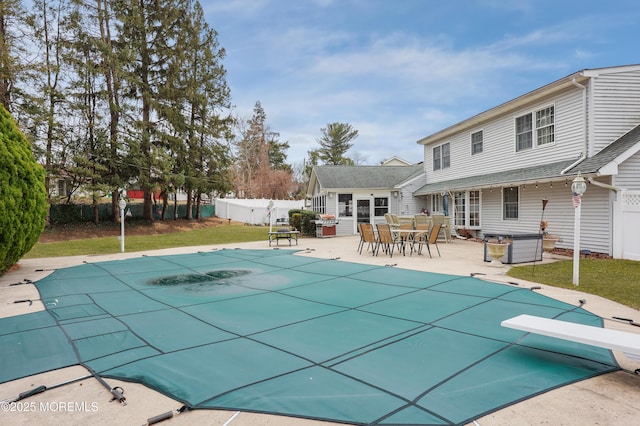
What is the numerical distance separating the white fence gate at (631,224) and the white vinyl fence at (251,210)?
72.7ft

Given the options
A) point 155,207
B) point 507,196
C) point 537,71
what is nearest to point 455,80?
point 537,71

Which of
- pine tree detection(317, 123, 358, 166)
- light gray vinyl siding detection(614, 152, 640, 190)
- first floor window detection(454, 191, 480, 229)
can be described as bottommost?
first floor window detection(454, 191, 480, 229)

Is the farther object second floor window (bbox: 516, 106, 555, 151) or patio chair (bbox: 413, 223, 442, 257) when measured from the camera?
second floor window (bbox: 516, 106, 555, 151)

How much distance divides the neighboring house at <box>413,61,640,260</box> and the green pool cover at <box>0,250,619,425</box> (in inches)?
210

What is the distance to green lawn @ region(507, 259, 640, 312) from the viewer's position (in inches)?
225

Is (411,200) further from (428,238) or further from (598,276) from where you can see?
(598,276)

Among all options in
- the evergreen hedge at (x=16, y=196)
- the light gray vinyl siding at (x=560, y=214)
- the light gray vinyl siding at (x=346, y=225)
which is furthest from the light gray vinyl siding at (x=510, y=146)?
the evergreen hedge at (x=16, y=196)

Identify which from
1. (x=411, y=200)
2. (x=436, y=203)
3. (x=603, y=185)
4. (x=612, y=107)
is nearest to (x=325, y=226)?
(x=411, y=200)

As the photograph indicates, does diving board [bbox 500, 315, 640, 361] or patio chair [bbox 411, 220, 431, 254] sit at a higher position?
patio chair [bbox 411, 220, 431, 254]

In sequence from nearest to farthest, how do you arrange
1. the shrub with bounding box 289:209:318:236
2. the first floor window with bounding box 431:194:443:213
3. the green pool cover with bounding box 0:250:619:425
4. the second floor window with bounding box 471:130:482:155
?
the green pool cover with bounding box 0:250:619:425 < the second floor window with bounding box 471:130:482:155 < the first floor window with bounding box 431:194:443:213 < the shrub with bounding box 289:209:318:236

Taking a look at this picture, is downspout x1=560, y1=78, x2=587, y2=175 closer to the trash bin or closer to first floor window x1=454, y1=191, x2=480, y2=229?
the trash bin

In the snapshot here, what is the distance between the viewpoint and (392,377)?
2.88 m

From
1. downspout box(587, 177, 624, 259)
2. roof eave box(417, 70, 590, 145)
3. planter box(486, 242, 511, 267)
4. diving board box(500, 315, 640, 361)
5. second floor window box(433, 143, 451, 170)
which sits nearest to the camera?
diving board box(500, 315, 640, 361)

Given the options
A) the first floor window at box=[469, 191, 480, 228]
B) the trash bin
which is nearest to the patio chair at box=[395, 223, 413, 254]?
the trash bin
